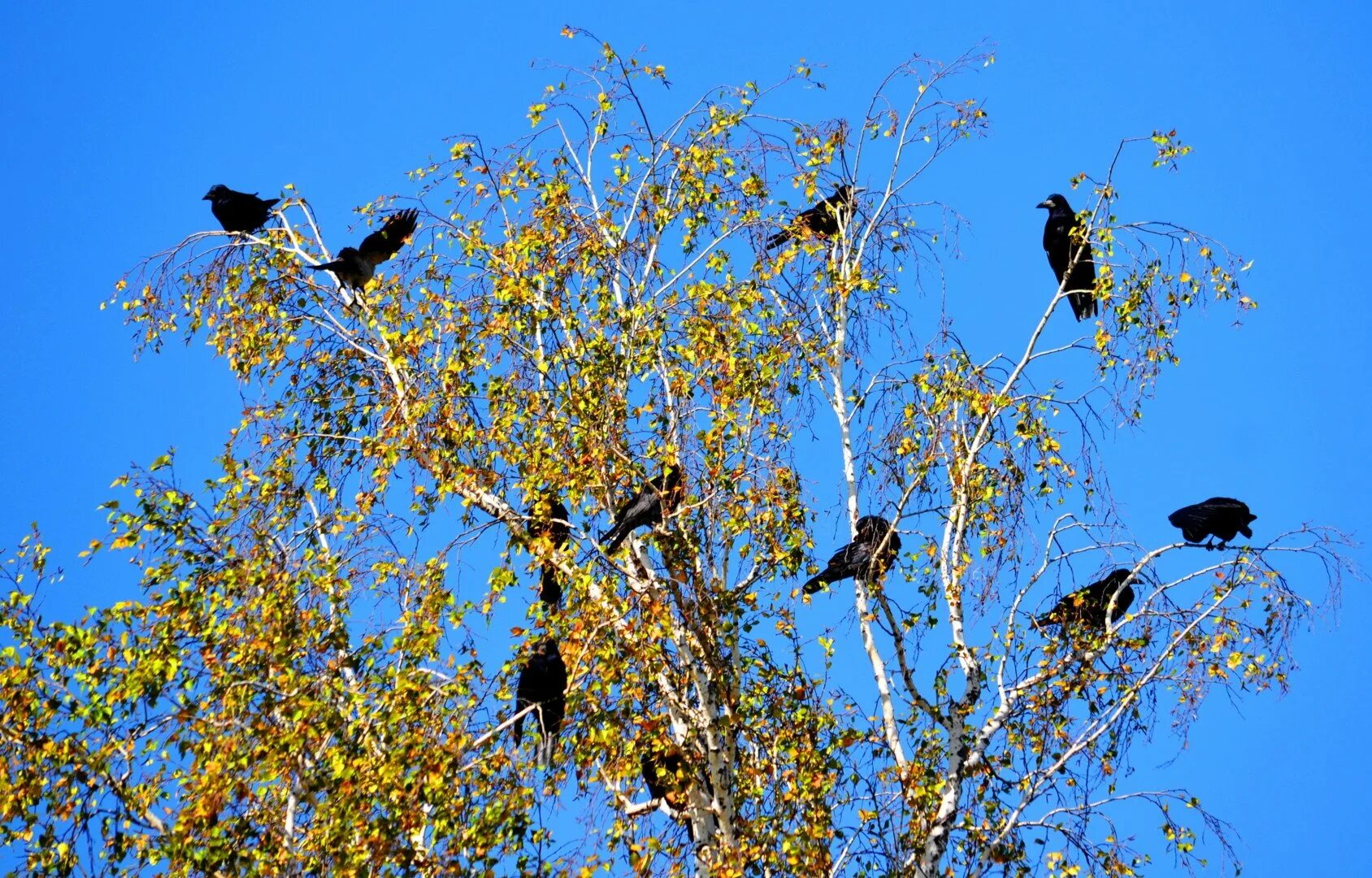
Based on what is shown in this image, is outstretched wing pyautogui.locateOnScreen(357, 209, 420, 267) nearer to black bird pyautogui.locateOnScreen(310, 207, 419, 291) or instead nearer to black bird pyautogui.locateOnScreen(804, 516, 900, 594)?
black bird pyautogui.locateOnScreen(310, 207, 419, 291)

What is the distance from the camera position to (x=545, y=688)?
926 cm

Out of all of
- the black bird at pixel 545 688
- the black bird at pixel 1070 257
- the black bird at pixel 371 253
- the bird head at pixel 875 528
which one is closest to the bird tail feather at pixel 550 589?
the black bird at pixel 545 688

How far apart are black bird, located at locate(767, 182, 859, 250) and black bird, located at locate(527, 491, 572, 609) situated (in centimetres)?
239

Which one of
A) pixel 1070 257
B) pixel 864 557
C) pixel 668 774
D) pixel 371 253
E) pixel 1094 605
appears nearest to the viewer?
pixel 668 774

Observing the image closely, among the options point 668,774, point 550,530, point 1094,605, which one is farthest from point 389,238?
point 1094,605

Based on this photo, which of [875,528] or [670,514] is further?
[875,528]

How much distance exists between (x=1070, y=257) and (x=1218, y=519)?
1.87m

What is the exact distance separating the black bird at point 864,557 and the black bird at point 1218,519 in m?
1.94

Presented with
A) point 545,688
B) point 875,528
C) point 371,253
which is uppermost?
point 371,253

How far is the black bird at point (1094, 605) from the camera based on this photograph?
9625 millimetres

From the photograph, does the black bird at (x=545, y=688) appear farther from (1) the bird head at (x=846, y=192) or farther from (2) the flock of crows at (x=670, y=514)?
(1) the bird head at (x=846, y=192)

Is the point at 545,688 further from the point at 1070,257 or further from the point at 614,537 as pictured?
the point at 1070,257

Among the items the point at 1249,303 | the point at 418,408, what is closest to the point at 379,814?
the point at 418,408

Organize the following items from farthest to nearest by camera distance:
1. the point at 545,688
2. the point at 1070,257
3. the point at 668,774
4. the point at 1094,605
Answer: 1. the point at 1070,257
2. the point at 1094,605
3. the point at 545,688
4. the point at 668,774
